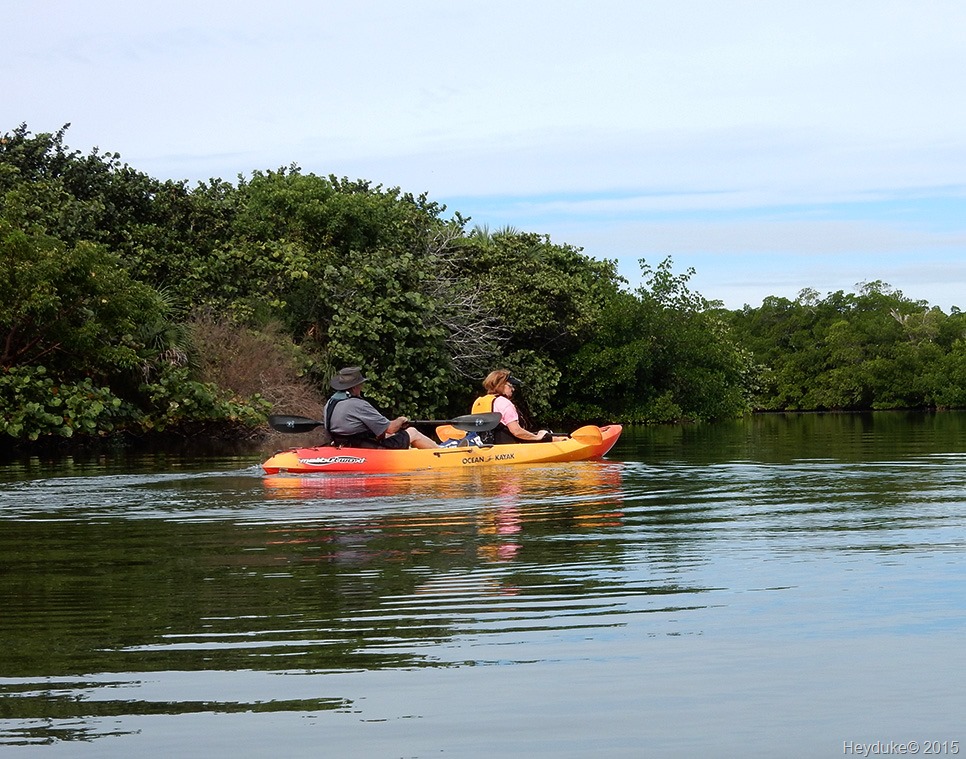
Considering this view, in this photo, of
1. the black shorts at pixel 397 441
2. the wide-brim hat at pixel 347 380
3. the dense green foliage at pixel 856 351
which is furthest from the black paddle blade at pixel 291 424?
the dense green foliage at pixel 856 351

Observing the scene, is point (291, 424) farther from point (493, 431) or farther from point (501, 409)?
point (501, 409)

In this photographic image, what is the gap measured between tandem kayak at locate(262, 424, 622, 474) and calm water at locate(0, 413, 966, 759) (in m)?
3.09

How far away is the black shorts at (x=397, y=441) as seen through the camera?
16844mm

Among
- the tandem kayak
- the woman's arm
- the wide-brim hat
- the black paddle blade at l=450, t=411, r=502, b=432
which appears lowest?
the tandem kayak

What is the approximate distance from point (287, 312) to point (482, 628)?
29192 millimetres

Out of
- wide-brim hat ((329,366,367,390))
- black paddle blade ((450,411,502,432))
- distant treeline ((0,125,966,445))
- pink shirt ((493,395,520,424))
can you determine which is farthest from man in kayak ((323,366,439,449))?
distant treeline ((0,125,966,445))

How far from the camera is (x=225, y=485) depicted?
1503 cm

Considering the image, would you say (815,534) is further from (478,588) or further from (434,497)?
(434,497)

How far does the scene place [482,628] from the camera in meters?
6.38

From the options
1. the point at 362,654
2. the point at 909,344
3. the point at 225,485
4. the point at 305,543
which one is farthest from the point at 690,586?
the point at 909,344

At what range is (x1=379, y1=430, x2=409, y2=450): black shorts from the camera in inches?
663

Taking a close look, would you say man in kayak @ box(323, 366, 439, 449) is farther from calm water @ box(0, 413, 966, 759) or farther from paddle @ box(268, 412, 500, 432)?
calm water @ box(0, 413, 966, 759)

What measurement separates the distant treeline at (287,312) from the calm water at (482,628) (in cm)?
1248

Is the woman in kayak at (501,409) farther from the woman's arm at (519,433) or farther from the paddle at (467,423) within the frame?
the paddle at (467,423)
